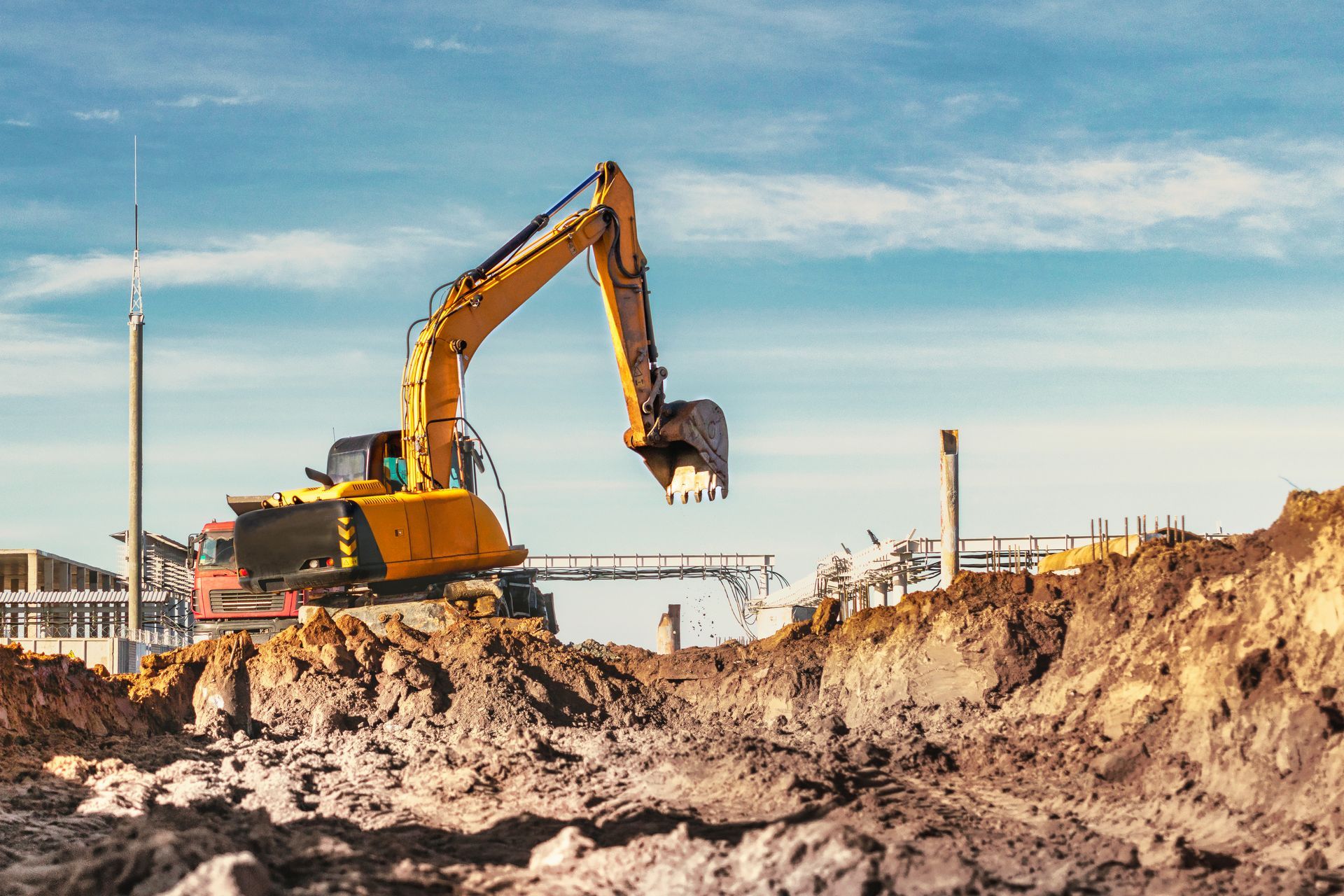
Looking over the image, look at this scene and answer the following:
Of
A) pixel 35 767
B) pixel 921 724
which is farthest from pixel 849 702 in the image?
pixel 35 767

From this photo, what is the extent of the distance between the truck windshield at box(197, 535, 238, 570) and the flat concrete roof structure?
903 inches

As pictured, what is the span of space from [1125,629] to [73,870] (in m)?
8.35

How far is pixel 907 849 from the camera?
23.9ft

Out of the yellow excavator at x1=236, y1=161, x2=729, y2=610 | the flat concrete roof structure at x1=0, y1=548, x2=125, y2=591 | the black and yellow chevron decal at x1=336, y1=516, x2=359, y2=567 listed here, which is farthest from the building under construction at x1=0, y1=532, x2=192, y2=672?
the black and yellow chevron decal at x1=336, y1=516, x2=359, y2=567

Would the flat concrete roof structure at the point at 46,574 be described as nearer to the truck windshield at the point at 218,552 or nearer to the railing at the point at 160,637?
the railing at the point at 160,637

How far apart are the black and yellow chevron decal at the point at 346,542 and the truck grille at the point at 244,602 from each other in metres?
4.92

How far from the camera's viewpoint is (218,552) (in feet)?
59.9

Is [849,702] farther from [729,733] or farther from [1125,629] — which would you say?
[1125,629]

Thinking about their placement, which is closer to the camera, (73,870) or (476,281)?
(73,870)

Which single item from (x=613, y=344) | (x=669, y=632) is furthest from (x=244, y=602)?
(x=669, y=632)

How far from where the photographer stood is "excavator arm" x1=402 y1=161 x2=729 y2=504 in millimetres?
14977

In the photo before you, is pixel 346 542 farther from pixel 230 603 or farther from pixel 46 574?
pixel 46 574

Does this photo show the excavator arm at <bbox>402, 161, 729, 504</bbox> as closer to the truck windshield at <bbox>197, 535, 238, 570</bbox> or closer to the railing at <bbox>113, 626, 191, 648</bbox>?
the truck windshield at <bbox>197, 535, 238, 570</bbox>

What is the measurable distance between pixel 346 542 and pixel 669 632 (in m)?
16.9
